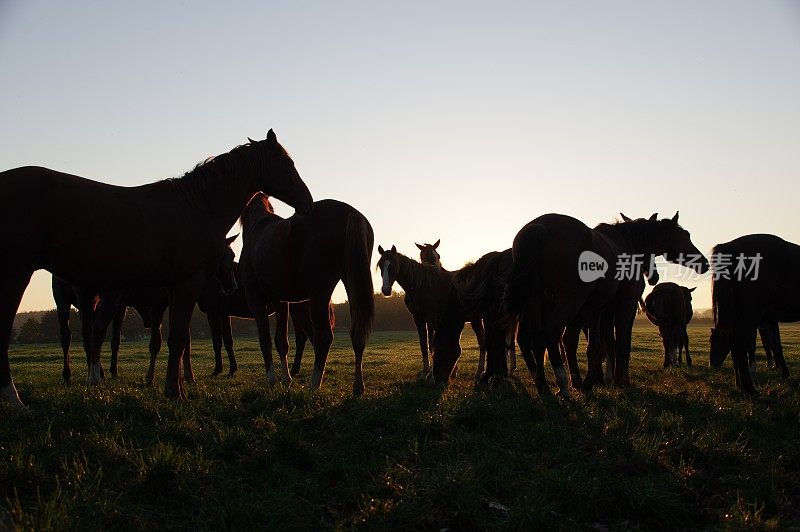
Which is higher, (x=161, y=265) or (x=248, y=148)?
(x=248, y=148)

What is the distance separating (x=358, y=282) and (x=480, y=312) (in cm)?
262

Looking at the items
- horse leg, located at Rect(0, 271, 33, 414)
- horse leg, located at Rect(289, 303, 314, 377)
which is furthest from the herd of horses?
horse leg, located at Rect(289, 303, 314, 377)

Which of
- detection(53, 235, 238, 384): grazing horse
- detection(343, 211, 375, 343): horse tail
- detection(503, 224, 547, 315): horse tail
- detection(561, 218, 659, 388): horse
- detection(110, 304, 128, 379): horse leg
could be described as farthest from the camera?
detection(110, 304, 128, 379): horse leg

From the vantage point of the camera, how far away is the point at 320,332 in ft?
28.6

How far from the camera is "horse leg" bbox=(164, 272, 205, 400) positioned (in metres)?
6.96

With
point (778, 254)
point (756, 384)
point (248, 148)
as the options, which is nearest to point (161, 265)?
point (248, 148)

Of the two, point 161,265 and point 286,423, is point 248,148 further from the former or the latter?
point 286,423

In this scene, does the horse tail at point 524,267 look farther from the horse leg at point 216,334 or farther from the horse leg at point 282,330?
the horse leg at point 216,334

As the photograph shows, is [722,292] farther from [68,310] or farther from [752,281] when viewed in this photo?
[68,310]

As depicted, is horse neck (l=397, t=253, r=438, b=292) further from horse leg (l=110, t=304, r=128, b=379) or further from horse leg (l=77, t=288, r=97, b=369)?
horse leg (l=77, t=288, r=97, b=369)

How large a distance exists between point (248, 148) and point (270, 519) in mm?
5468

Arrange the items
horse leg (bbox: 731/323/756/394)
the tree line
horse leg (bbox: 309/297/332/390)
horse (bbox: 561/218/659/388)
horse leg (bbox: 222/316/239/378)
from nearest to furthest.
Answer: horse leg (bbox: 309/297/332/390), horse leg (bbox: 731/323/756/394), horse (bbox: 561/218/659/388), horse leg (bbox: 222/316/239/378), the tree line

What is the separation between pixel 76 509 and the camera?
3.48m

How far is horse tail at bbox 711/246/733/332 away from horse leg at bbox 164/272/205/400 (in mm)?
7703
